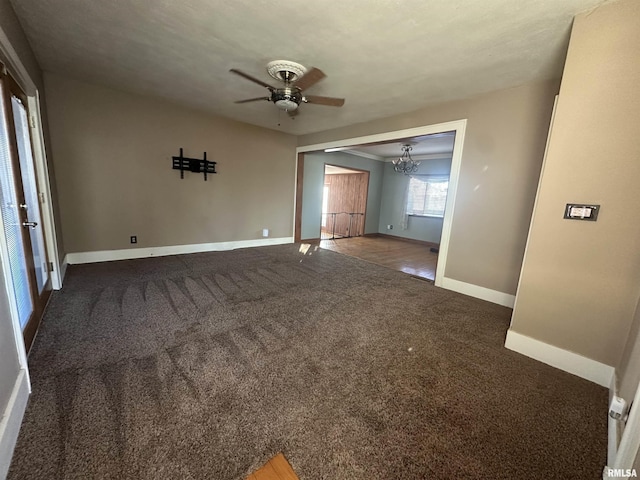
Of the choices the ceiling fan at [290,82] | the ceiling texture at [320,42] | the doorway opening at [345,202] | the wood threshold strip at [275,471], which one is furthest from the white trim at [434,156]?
the wood threshold strip at [275,471]

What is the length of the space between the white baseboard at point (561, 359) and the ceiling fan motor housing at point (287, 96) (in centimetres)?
293

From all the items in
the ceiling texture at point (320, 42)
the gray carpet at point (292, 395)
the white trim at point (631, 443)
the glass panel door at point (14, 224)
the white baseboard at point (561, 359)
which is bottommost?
the gray carpet at point (292, 395)

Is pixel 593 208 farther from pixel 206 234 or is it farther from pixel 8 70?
pixel 206 234

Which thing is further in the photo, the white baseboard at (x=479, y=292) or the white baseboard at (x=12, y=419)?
the white baseboard at (x=479, y=292)

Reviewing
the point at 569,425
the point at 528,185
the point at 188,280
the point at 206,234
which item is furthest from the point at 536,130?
the point at 206,234

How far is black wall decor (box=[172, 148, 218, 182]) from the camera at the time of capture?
426 centimetres

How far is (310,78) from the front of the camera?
7.89 feet

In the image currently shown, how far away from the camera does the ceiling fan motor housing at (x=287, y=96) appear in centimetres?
257

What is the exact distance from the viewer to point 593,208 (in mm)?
1741

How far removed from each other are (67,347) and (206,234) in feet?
10.1

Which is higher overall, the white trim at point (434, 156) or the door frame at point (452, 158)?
the white trim at point (434, 156)

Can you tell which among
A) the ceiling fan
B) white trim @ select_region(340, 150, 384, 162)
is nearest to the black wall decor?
the ceiling fan

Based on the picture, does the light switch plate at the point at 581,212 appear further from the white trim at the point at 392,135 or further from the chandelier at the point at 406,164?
the chandelier at the point at 406,164

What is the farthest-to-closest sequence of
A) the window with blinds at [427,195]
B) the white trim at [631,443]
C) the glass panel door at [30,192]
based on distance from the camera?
the window with blinds at [427,195]
the glass panel door at [30,192]
the white trim at [631,443]
